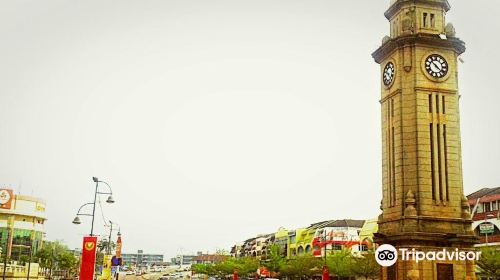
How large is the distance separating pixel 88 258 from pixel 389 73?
2436 centimetres

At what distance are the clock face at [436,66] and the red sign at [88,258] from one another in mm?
24862

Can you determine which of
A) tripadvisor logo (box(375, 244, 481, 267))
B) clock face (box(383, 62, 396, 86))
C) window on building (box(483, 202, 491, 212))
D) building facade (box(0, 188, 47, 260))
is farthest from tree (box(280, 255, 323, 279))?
building facade (box(0, 188, 47, 260))

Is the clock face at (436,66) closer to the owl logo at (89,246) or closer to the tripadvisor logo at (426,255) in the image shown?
the tripadvisor logo at (426,255)

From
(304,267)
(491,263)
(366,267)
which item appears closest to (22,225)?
(304,267)

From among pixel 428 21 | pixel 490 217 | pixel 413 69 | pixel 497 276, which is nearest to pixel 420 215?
pixel 413 69

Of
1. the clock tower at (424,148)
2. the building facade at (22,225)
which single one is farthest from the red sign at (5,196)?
the clock tower at (424,148)

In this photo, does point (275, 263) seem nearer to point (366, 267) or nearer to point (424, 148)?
point (366, 267)

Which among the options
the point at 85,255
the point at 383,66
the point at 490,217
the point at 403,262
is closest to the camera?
the point at 85,255

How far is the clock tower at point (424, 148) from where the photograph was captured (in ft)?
118

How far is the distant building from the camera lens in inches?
2606

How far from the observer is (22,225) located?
12331 centimetres

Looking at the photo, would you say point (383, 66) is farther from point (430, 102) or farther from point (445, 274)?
point (445, 274)

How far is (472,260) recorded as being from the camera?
36125mm

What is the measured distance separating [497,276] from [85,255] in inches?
1423
